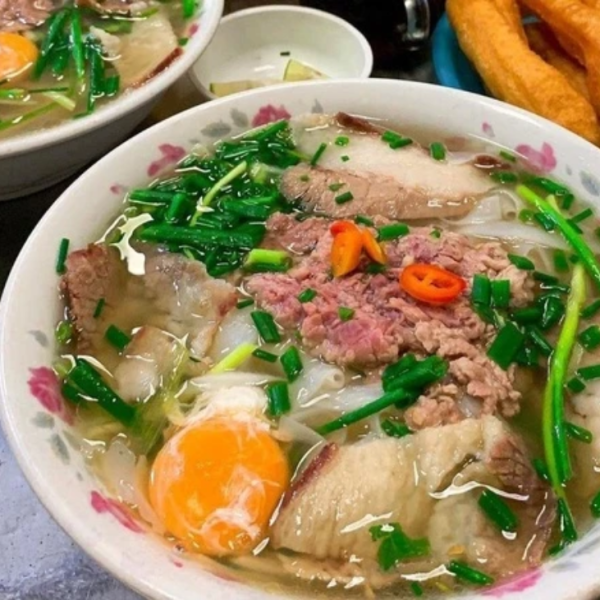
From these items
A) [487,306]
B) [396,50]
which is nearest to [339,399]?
[487,306]

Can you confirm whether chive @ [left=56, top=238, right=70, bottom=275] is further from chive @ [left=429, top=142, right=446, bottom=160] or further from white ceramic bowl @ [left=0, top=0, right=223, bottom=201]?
chive @ [left=429, top=142, right=446, bottom=160]

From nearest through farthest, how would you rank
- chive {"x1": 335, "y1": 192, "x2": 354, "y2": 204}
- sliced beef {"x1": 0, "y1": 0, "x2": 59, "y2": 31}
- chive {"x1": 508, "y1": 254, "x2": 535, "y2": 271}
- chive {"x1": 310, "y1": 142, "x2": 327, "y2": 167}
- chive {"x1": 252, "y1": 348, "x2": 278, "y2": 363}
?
chive {"x1": 252, "y1": 348, "x2": 278, "y2": 363} → chive {"x1": 508, "y1": 254, "x2": 535, "y2": 271} → chive {"x1": 335, "y1": 192, "x2": 354, "y2": 204} → chive {"x1": 310, "y1": 142, "x2": 327, "y2": 167} → sliced beef {"x1": 0, "y1": 0, "x2": 59, "y2": 31}

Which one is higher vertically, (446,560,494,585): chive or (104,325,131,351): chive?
(104,325,131,351): chive

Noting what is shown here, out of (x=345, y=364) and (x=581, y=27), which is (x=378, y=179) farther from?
(x=581, y=27)

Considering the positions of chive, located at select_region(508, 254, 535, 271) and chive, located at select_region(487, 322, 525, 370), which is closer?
chive, located at select_region(487, 322, 525, 370)

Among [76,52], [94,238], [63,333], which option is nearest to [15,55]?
[76,52]

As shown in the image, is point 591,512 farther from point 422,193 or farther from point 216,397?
point 422,193

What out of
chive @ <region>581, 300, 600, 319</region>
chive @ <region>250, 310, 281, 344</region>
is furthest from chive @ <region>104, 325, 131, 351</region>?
chive @ <region>581, 300, 600, 319</region>

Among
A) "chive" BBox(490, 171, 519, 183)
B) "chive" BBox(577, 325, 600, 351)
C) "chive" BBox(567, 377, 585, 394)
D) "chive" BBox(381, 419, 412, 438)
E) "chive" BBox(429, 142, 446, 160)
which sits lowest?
"chive" BBox(381, 419, 412, 438)
